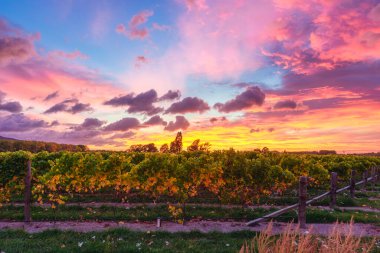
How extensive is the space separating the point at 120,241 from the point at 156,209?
599 cm

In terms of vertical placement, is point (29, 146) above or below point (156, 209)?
above

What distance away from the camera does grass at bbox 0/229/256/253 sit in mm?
9367

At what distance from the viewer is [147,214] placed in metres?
14.9

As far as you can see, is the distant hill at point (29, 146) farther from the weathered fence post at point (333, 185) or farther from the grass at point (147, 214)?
the weathered fence post at point (333, 185)

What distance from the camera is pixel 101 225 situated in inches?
511

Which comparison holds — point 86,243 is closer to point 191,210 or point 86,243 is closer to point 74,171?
point 191,210

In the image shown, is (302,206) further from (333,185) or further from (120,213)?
(120,213)

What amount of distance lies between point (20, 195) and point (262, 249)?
1998 cm

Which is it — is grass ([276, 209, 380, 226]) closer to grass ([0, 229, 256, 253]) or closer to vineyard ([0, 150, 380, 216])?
vineyard ([0, 150, 380, 216])

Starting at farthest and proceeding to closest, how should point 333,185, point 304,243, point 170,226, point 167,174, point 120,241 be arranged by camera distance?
point 333,185 → point 167,174 → point 170,226 → point 120,241 → point 304,243

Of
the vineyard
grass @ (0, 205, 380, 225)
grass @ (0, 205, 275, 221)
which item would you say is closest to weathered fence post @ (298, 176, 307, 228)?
grass @ (0, 205, 380, 225)

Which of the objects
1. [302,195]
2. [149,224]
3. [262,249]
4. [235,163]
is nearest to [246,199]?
[235,163]

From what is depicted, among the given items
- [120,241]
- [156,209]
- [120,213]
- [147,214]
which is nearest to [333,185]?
[156,209]

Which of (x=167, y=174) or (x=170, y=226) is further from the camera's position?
(x=167, y=174)
